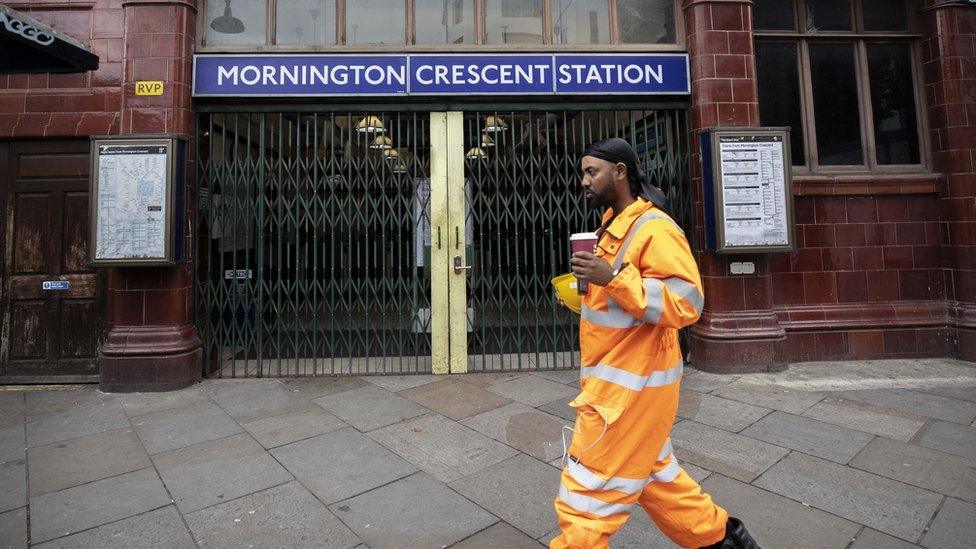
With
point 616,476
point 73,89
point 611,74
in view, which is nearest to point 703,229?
point 611,74

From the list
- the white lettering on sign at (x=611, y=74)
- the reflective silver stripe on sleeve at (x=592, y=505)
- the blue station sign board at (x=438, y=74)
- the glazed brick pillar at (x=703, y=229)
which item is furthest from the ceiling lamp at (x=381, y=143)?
the reflective silver stripe on sleeve at (x=592, y=505)

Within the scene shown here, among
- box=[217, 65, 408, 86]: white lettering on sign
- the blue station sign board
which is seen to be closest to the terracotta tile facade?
the blue station sign board

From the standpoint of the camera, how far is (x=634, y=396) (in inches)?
75.7

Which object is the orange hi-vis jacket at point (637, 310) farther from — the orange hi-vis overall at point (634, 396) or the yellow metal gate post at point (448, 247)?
the yellow metal gate post at point (448, 247)

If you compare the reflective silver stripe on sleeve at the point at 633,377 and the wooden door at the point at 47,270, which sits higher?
the wooden door at the point at 47,270

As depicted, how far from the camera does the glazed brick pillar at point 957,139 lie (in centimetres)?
595

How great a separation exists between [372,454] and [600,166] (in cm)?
263

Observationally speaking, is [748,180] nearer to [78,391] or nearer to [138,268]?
[138,268]

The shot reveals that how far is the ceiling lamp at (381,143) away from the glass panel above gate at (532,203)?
0.91 m

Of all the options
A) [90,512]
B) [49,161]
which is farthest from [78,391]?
[90,512]

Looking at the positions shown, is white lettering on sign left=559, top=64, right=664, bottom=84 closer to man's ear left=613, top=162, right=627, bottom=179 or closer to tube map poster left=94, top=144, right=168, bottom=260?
man's ear left=613, top=162, right=627, bottom=179

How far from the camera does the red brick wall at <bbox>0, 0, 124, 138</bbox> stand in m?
5.54

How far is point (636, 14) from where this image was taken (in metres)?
6.25

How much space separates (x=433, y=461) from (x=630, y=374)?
202cm
